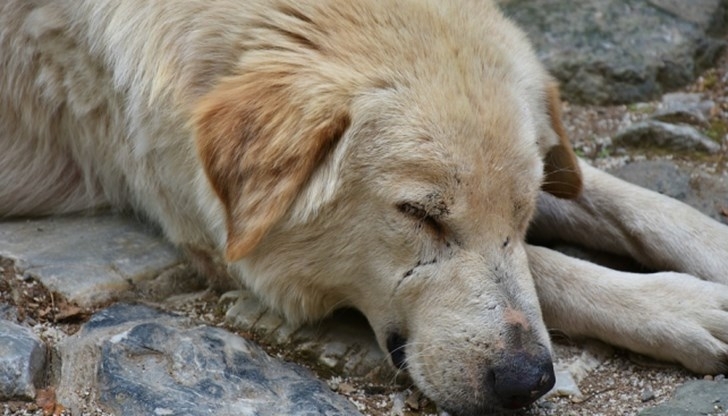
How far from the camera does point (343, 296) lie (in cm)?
388

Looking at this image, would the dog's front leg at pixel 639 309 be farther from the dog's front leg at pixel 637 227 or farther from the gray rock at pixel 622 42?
the gray rock at pixel 622 42

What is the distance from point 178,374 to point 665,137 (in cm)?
296

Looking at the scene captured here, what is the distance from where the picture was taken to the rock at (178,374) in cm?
341

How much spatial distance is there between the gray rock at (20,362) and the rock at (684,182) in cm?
276

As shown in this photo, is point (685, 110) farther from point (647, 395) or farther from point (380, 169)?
point (380, 169)

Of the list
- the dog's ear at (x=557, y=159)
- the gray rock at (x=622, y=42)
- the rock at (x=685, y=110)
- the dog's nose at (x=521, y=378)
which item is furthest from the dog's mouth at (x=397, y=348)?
the gray rock at (x=622, y=42)

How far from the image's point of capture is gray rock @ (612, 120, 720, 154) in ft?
17.8

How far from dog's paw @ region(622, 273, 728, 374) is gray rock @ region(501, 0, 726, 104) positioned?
7.32 feet

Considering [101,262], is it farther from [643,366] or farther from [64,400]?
[643,366]

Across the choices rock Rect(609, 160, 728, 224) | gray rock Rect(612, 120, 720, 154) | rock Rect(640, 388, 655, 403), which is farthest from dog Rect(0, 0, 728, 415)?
gray rock Rect(612, 120, 720, 154)

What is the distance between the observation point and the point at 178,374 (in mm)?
3533

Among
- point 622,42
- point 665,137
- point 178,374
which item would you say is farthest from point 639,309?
point 622,42

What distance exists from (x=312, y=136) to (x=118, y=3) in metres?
1.01

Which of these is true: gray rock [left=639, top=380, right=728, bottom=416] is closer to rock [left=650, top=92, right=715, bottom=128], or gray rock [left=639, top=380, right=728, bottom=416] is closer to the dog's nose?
the dog's nose
